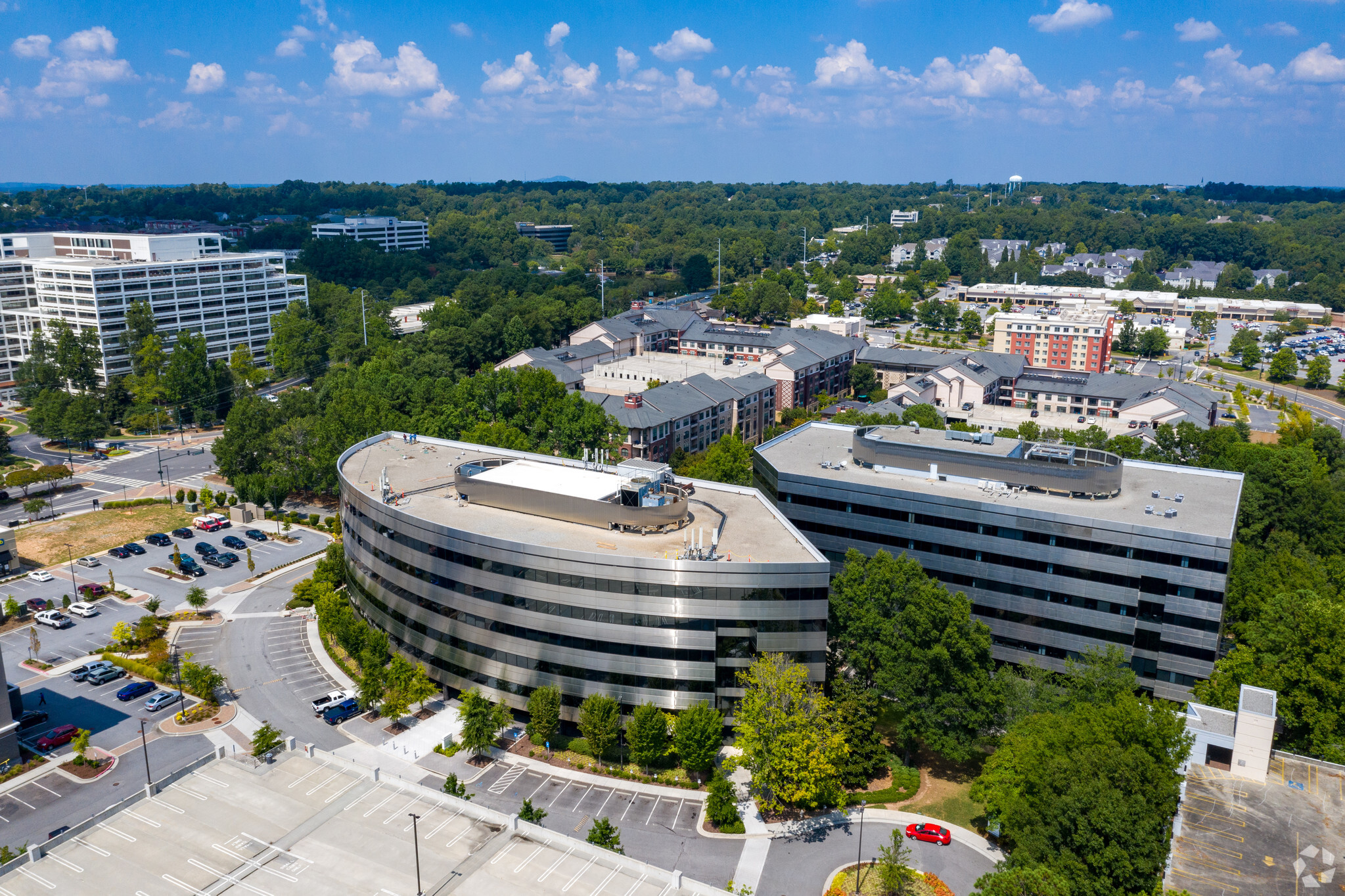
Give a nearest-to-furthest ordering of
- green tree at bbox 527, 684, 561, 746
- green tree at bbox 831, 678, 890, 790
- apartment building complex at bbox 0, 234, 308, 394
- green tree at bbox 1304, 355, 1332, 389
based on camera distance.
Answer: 1. green tree at bbox 831, 678, 890, 790
2. green tree at bbox 527, 684, 561, 746
3. apartment building complex at bbox 0, 234, 308, 394
4. green tree at bbox 1304, 355, 1332, 389

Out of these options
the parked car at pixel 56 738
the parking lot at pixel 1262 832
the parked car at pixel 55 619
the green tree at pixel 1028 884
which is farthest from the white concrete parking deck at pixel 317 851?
the parked car at pixel 55 619

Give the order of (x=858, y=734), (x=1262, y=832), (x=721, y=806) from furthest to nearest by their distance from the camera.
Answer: (x=858, y=734) → (x=721, y=806) → (x=1262, y=832)

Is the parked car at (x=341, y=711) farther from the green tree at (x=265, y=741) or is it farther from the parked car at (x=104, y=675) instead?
the parked car at (x=104, y=675)

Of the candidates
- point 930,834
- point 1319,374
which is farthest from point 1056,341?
point 930,834

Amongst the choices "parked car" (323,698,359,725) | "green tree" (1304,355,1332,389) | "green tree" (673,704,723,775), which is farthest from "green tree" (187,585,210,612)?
"green tree" (1304,355,1332,389)

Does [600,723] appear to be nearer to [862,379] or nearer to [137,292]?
[862,379]

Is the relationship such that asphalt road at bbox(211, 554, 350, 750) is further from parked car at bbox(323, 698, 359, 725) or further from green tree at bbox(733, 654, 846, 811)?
green tree at bbox(733, 654, 846, 811)

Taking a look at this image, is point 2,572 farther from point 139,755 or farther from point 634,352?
point 634,352
